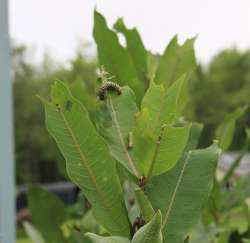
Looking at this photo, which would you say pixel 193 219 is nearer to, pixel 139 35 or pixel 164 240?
pixel 164 240

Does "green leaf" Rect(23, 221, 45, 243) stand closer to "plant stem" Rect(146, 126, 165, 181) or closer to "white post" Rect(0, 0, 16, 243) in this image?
"white post" Rect(0, 0, 16, 243)

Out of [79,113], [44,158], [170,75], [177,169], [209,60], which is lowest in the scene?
[177,169]

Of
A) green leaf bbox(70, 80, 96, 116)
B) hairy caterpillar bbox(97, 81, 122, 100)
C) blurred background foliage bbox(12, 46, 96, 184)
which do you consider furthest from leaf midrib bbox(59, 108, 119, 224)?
blurred background foliage bbox(12, 46, 96, 184)

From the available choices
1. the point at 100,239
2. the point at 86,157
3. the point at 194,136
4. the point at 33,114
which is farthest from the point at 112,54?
the point at 33,114

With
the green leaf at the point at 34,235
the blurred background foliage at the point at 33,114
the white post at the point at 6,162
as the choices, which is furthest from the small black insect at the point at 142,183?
the blurred background foliage at the point at 33,114

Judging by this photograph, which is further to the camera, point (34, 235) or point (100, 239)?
point (34, 235)

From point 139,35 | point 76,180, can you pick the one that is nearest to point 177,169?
point 76,180

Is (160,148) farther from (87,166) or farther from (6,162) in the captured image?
(6,162)
